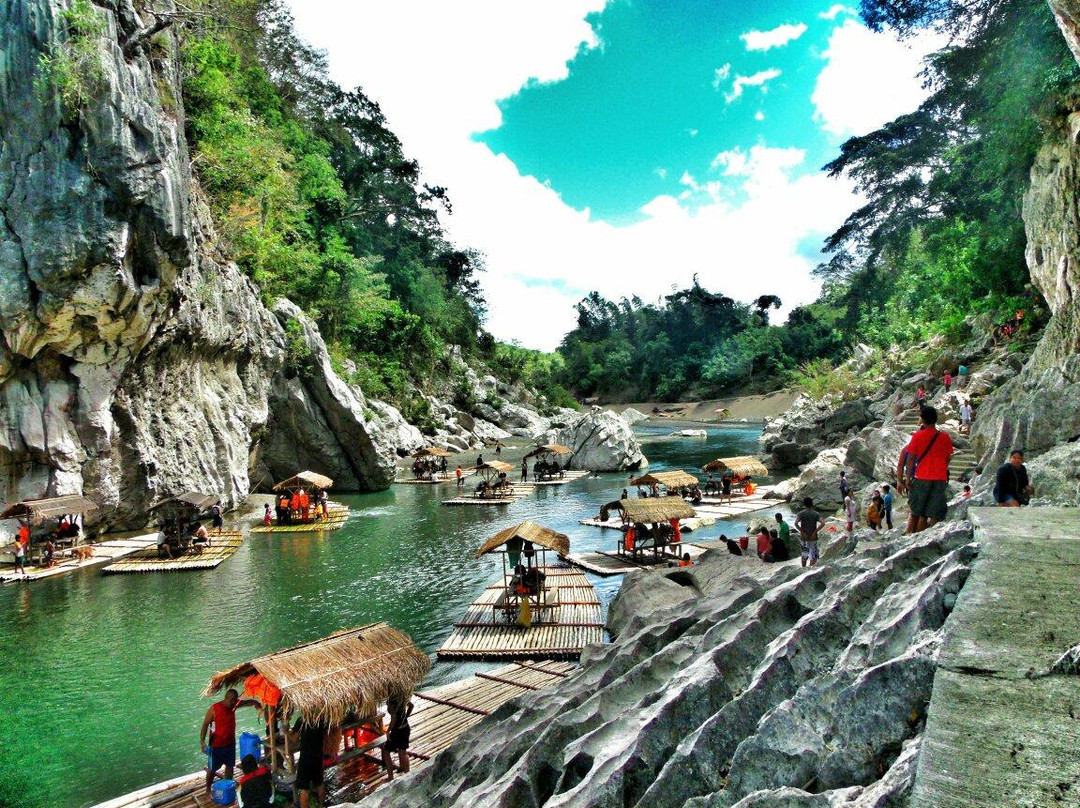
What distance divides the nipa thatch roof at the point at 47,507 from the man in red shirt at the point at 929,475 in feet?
71.9

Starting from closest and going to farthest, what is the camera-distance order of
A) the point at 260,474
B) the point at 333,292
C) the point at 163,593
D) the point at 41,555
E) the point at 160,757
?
the point at 160,757 < the point at 163,593 < the point at 41,555 < the point at 260,474 < the point at 333,292

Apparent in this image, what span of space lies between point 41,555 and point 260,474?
17.8 metres

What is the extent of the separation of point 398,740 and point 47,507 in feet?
53.1

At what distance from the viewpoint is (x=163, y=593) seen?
17.7 m

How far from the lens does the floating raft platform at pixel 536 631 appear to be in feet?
44.0

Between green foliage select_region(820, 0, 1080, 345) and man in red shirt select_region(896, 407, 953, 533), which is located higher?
green foliage select_region(820, 0, 1080, 345)

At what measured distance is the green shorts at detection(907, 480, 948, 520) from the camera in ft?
24.9

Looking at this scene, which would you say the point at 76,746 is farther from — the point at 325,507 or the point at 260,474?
the point at 260,474

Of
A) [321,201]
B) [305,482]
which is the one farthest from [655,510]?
[321,201]

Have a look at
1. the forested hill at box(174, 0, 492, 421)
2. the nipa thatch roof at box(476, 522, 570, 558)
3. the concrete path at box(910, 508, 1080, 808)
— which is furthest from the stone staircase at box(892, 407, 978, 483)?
the forested hill at box(174, 0, 492, 421)

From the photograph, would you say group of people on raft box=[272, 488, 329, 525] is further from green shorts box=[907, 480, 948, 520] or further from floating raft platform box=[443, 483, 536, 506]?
green shorts box=[907, 480, 948, 520]

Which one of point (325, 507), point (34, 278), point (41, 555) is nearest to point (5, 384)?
point (34, 278)

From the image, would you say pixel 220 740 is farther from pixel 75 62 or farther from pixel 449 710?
pixel 75 62

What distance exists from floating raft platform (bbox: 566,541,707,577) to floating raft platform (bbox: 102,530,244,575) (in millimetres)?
11808
